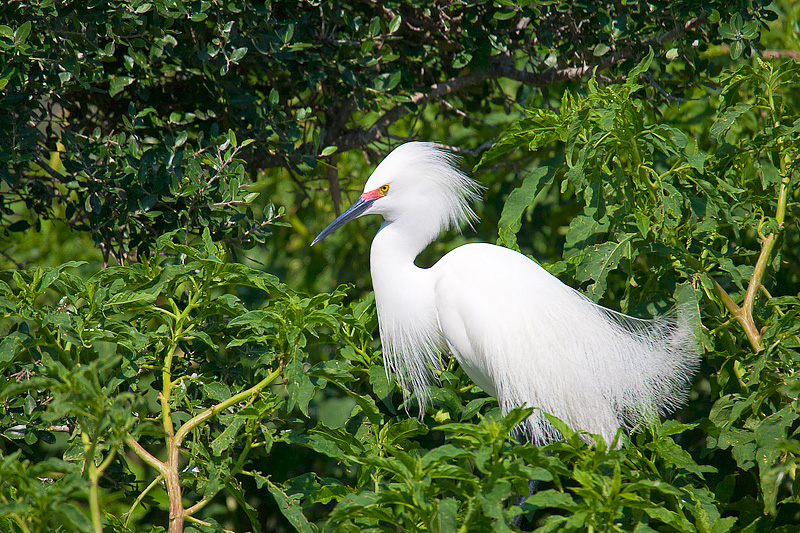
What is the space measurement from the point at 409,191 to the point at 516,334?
2.05ft

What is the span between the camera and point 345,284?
1.92 metres

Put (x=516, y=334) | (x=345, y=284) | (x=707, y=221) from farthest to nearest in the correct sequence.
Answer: (x=516, y=334) < (x=345, y=284) < (x=707, y=221)

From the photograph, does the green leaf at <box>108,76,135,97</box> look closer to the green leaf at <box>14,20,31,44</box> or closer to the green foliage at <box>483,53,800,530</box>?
the green leaf at <box>14,20,31,44</box>

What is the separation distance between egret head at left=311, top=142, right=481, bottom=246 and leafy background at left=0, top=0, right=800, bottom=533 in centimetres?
28

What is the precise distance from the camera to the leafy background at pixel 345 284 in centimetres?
129

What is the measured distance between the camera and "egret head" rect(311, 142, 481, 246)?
2.30 meters

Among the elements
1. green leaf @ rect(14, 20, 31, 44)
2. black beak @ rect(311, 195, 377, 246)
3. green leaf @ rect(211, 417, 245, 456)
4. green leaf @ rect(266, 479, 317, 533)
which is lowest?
green leaf @ rect(266, 479, 317, 533)

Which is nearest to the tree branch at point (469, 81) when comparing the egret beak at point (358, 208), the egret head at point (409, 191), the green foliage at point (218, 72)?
the green foliage at point (218, 72)

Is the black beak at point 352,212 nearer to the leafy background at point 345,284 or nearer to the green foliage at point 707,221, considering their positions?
the leafy background at point 345,284

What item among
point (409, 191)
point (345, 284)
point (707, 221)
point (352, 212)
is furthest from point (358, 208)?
point (707, 221)

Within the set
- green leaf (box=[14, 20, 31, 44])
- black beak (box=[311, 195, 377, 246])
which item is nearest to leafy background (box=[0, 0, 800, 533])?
green leaf (box=[14, 20, 31, 44])

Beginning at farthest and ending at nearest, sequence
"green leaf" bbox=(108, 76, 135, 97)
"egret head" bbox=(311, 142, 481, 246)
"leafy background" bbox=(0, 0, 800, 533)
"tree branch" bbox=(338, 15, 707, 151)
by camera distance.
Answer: "tree branch" bbox=(338, 15, 707, 151)
"egret head" bbox=(311, 142, 481, 246)
"green leaf" bbox=(108, 76, 135, 97)
"leafy background" bbox=(0, 0, 800, 533)

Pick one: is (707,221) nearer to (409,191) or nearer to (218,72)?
(409,191)

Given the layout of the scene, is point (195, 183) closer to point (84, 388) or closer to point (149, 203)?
point (149, 203)
